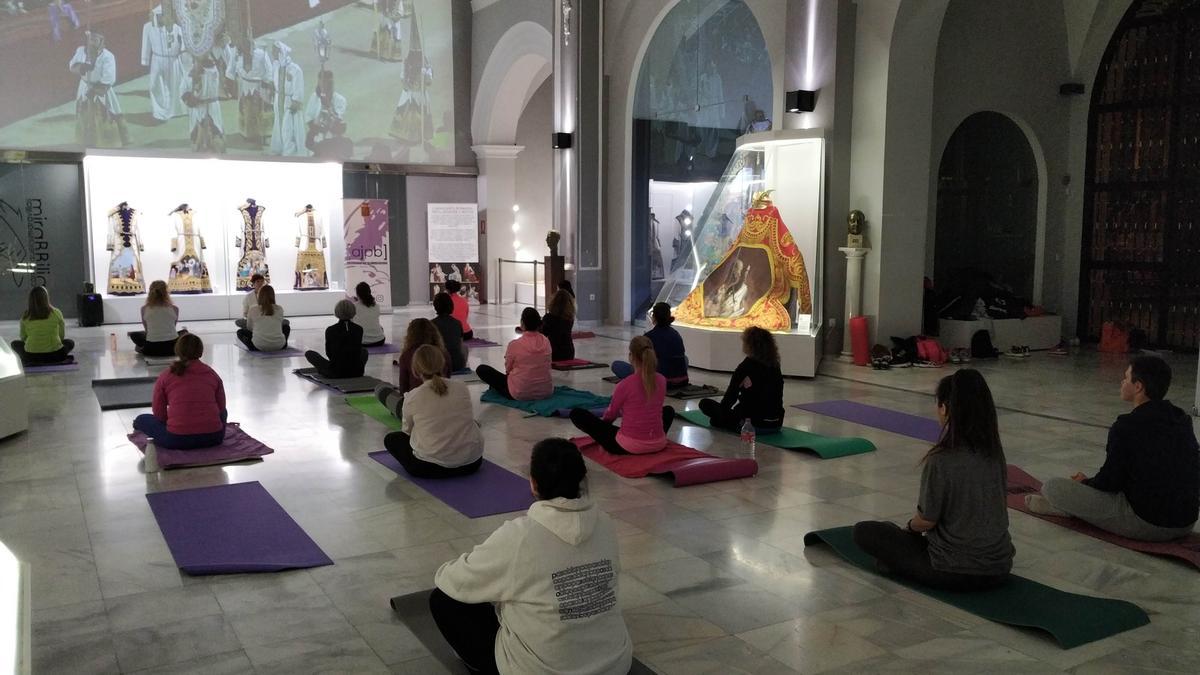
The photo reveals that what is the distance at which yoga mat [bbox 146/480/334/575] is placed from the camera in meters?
4.83

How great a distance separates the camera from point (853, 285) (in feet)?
39.0

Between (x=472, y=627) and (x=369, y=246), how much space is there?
16739mm

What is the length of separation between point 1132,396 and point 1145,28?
10608mm

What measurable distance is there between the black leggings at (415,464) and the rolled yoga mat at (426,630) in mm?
1966

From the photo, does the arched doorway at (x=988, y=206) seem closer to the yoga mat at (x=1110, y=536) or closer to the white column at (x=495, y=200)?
the yoga mat at (x=1110, y=536)

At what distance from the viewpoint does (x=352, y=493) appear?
6.20 meters

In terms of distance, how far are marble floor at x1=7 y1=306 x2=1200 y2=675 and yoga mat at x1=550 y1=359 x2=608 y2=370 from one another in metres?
2.93

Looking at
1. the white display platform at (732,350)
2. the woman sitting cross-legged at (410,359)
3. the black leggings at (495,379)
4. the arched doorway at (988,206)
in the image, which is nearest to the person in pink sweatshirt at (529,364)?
the black leggings at (495,379)

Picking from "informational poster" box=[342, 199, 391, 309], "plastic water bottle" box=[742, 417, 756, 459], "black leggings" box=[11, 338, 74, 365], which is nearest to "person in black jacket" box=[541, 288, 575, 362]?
A: "plastic water bottle" box=[742, 417, 756, 459]

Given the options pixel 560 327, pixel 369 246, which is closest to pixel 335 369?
pixel 560 327

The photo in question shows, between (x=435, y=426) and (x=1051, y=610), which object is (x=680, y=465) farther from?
(x=1051, y=610)

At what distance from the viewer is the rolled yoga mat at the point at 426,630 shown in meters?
3.76

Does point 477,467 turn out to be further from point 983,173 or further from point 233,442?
point 983,173

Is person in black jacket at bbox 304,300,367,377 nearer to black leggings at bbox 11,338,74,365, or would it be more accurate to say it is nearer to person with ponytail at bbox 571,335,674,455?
black leggings at bbox 11,338,74,365
